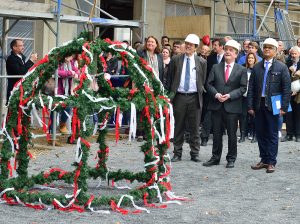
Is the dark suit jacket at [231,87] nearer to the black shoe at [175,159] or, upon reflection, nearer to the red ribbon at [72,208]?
the black shoe at [175,159]

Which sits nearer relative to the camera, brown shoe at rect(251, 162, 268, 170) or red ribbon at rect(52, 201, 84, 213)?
red ribbon at rect(52, 201, 84, 213)

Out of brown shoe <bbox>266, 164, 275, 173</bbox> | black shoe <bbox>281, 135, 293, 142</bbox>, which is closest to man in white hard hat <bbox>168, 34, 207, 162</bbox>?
brown shoe <bbox>266, 164, 275, 173</bbox>

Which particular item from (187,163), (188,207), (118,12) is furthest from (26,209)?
(118,12)

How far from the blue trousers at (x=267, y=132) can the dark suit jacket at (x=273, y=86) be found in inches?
4.1

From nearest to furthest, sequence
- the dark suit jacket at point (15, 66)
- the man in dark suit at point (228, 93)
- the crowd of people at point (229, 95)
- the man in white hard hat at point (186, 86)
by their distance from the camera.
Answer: the crowd of people at point (229, 95) → the man in dark suit at point (228, 93) → the man in white hard hat at point (186, 86) → the dark suit jacket at point (15, 66)

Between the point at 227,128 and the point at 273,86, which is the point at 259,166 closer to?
the point at 227,128

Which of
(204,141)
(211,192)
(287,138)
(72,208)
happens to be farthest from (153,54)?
(72,208)

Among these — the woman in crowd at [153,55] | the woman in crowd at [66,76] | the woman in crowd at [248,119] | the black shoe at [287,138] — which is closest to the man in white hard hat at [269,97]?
the woman in crowd at [248,119]

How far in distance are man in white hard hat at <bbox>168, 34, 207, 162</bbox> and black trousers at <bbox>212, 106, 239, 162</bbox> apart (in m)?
0.43

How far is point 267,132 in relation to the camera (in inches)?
470

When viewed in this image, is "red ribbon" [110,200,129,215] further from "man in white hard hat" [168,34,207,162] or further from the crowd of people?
"man in white hard hat" [168,34,207,162]

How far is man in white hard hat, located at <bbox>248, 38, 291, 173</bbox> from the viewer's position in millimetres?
11828

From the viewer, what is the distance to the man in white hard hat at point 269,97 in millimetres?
11828

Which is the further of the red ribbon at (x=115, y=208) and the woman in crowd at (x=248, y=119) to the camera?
the woman in crowd at (x=248, y=119)
